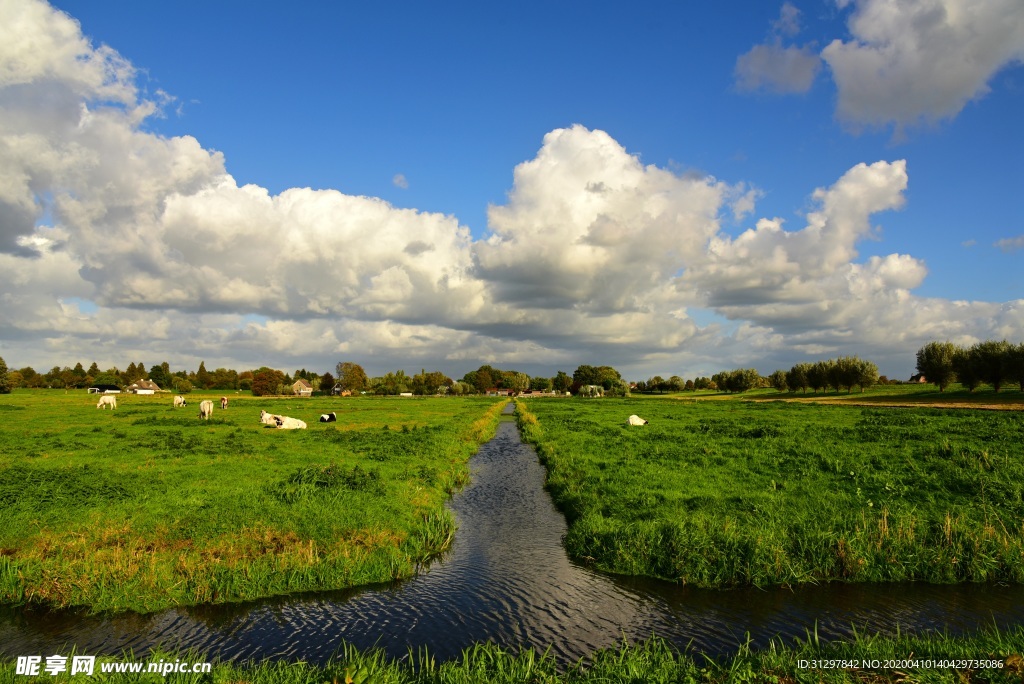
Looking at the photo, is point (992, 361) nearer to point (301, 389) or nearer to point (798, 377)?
point (798, 377)

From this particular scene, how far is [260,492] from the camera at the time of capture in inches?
832

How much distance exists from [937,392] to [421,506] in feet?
405

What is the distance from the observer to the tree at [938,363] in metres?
101

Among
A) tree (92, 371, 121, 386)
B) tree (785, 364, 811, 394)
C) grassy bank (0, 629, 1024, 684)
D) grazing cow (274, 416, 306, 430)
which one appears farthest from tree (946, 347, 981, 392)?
tree (92, 371, 121, 386)

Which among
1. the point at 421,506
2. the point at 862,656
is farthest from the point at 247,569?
the point at 862,656

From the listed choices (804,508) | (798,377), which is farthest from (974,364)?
(804,508)

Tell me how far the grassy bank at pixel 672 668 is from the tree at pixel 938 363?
116890 millimetres

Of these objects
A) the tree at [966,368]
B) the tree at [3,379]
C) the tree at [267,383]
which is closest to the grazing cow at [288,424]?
the tree at [3,379]

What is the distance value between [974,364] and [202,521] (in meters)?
121

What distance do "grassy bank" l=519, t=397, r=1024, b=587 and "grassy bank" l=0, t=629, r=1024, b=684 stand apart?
4.84 meters

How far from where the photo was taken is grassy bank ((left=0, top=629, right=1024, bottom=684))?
8.88m

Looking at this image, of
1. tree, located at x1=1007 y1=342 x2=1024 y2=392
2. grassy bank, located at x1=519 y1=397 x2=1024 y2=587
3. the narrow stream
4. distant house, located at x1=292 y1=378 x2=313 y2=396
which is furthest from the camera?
distant house, located at x1=292 y1=378 x2=313 y2=396

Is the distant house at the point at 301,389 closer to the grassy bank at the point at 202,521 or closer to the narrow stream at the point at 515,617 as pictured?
the grassy bank at the point at 202,521

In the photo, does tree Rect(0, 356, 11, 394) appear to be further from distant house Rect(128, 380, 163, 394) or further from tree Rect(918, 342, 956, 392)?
tree Rect(918, 342, 956, 392)
